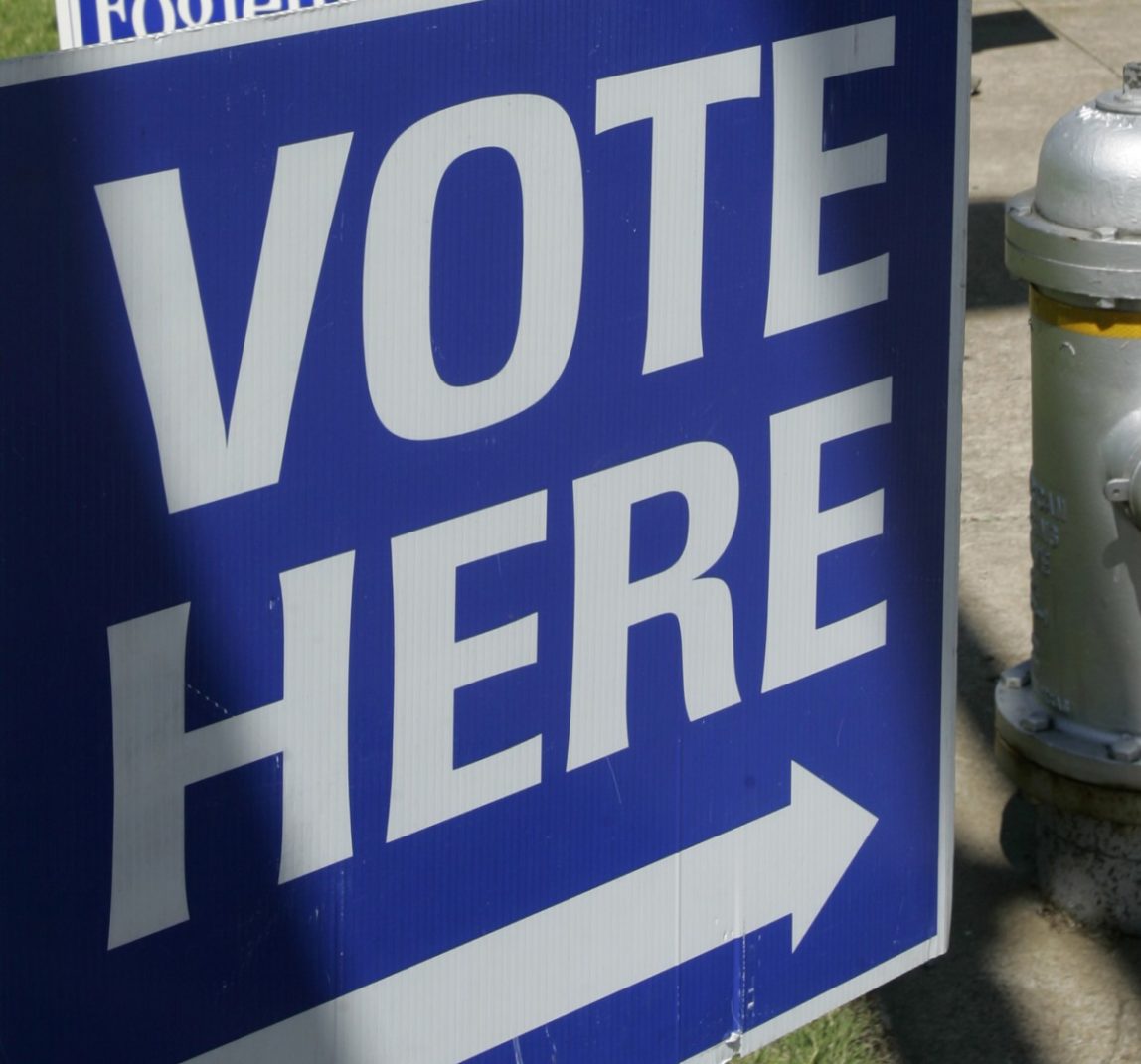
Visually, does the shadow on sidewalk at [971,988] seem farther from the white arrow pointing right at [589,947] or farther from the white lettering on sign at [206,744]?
the white lettering on sign at [206,744]

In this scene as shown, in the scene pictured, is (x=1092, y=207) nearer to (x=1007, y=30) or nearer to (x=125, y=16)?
(x=125, y=16)

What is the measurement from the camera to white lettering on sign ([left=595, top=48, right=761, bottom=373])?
1.32m

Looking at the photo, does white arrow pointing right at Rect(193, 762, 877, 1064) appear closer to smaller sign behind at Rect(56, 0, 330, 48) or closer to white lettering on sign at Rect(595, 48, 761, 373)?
white lettering on sign at Rect(595, 48, 761, 373)

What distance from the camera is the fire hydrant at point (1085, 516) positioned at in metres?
2.87

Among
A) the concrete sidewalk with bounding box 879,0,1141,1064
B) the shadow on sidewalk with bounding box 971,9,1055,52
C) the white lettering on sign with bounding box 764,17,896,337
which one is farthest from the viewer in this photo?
the shadow on sidewalk with bounding box 971,9,1055,52

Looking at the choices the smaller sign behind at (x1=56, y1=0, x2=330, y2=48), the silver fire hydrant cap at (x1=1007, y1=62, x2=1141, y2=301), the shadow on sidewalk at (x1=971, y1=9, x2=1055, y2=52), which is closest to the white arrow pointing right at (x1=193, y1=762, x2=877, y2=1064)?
the silver fire hydrant cap at (x1=1007, y1=62, x2=1141, y2=301)

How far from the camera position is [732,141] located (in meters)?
1.38

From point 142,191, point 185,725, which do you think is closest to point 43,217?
point 142,191

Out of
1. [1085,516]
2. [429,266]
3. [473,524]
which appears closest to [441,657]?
[473,524]

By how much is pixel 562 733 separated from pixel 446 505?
0.21 metres

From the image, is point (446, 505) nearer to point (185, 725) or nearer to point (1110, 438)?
point (185, 725)

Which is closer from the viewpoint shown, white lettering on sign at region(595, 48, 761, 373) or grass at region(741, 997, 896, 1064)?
white lettering on sign at region(595, 48, 761, 373)

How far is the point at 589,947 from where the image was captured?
1.44 metres

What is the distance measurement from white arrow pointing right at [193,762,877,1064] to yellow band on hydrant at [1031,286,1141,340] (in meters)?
1.52
